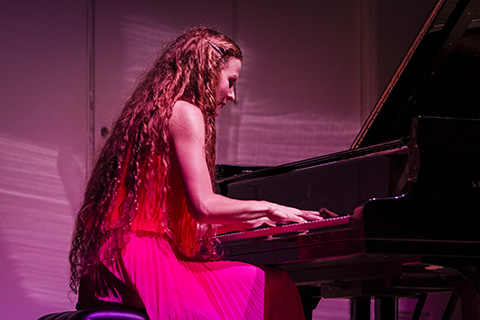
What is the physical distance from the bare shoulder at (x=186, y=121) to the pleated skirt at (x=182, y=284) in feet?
0.95

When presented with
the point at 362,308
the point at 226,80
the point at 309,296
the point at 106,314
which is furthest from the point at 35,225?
the point at 106,314

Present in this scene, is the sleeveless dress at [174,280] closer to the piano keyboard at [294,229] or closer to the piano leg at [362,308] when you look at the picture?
the piano keyboard at [294,229]

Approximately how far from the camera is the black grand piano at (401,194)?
1899 mm

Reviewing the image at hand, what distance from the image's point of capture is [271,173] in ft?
8.83

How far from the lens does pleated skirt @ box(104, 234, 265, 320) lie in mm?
1778

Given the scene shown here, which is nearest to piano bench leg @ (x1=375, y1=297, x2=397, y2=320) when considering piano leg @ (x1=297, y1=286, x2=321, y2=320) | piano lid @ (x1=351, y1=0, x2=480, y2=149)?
piano leg @ (x1=297, y1=286, x2=321, y2=320)

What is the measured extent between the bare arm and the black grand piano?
0.94 feet

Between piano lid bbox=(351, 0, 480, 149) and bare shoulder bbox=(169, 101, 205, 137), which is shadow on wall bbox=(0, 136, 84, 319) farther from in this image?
bare shoulder bbox=(169, 101, 205, 137)

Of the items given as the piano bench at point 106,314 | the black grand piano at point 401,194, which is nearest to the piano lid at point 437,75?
the black grand piano at point 401,194

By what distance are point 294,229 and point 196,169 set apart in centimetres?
42

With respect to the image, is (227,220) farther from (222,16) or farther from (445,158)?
(222,16)

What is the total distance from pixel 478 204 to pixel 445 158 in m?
0.15

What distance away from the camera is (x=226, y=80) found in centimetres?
217

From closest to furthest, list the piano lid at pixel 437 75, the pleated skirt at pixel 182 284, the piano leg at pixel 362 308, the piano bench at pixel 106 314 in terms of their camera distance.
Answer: the piano bench at pixel 106 314 < the pleated skirt at pixel 182 284 < the piano lid at pixel 437 75 < the piano leg at pixel 362 308
